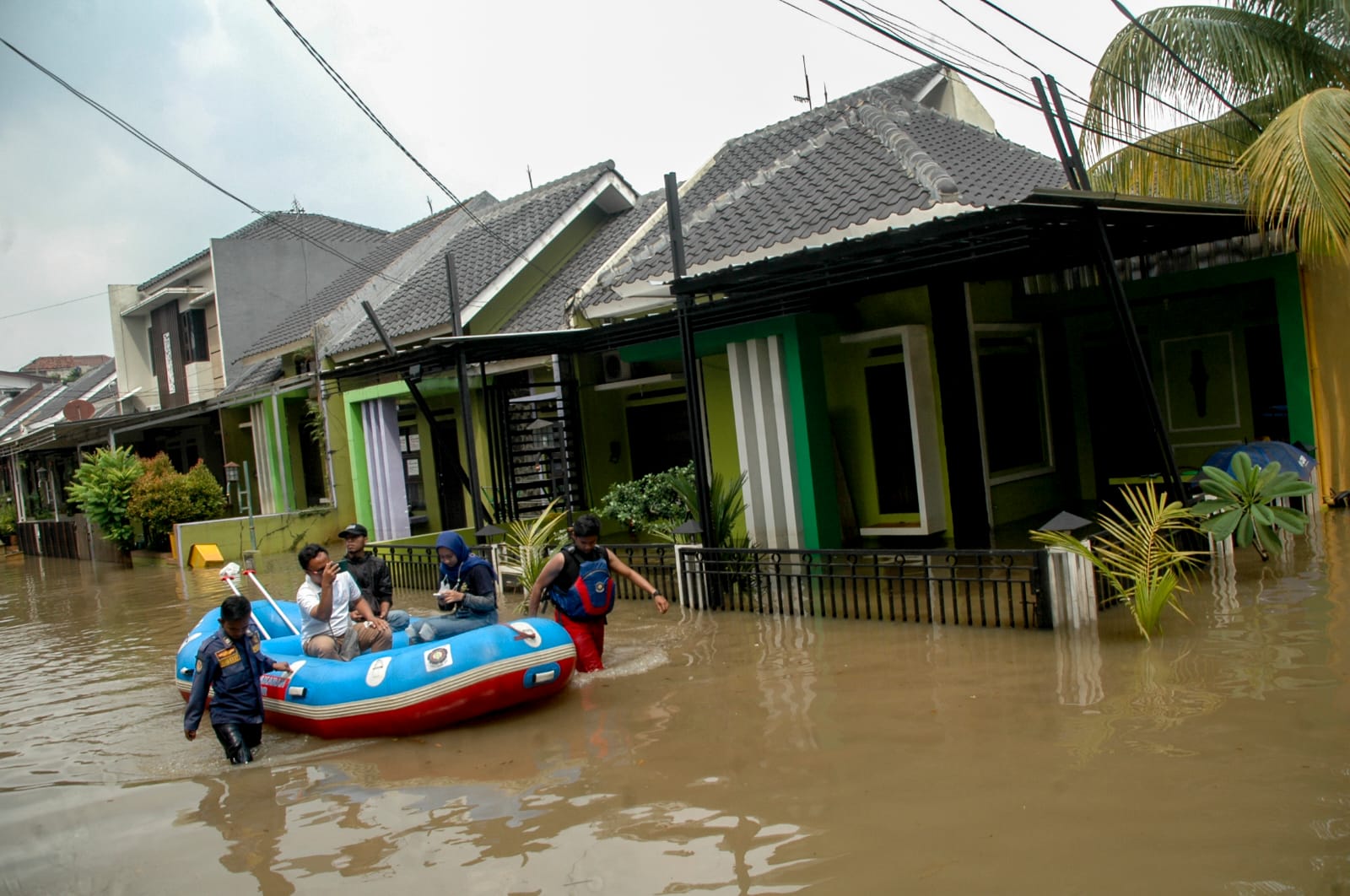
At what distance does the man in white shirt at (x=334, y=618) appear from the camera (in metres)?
8.38

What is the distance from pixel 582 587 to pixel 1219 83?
353 inches

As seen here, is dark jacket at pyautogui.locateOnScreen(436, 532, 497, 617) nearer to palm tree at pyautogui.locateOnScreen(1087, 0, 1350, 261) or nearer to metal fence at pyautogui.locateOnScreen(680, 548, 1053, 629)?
metal fence at pyautogui.locateOnScreen(680, 548, 1053, 629)

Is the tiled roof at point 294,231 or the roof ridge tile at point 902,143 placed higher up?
the tiled roof at point 294,231

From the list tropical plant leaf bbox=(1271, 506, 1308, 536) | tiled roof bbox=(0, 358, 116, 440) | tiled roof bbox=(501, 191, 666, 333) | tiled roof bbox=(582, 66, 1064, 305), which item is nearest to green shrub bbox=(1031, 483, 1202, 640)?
tropical plant leaf bbox=(1271, 506, 1308, 536)

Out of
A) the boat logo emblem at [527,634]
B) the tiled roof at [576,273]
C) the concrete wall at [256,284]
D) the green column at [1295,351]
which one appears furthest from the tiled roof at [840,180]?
the concrete wall at [256,284]

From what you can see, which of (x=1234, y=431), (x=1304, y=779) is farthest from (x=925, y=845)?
(x=1234, y=431)

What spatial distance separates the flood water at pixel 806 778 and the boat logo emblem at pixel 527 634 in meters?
0.55

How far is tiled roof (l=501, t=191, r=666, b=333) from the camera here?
18031 millimetres

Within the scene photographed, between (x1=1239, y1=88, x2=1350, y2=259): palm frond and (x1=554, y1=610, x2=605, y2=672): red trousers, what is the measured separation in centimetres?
700

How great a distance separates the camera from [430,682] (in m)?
7.37

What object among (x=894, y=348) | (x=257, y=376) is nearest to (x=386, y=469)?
(x=257, y=376)

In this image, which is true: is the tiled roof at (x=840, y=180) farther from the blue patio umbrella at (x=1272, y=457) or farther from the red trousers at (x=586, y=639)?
the red trousers at (x=586, y=639)

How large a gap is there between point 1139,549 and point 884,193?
5.03 metres

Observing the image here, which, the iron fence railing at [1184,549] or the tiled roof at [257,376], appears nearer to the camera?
the iron fence railing at [1184,549]
